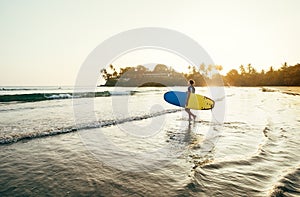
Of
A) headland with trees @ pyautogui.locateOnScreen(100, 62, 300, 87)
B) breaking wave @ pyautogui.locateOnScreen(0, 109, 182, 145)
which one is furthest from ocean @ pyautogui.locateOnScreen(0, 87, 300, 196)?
headland with trees @ pyautogui.locateOnScreen(100, 62, 300, 87)

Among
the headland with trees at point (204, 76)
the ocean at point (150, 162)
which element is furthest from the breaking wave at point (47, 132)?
the headland with trees at point (204, 76)

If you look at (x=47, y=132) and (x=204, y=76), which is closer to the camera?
(x=47, y=132)

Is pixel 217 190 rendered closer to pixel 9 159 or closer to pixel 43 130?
pixel 9 159

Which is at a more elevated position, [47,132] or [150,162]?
[47,132]

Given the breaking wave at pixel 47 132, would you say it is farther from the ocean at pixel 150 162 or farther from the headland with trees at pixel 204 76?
the headland with trees at pixel 204 76

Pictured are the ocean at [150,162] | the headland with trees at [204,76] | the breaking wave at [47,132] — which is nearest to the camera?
the ocean at [150,162]

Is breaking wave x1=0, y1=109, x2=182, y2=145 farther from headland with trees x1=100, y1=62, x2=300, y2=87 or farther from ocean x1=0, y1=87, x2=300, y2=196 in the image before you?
headland with trees x1=100, y1=62, x2=300, y2=87

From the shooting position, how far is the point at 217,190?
3809 millimetres

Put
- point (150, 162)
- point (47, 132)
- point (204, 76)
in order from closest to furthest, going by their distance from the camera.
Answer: point (150, 162), point (47, 132), point (204, 76)

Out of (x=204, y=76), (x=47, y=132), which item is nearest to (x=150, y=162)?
(x=47, y=132)

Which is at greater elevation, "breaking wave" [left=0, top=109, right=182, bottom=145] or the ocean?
"breaking wave" [left=0, top=109, right=182, bottom=145]

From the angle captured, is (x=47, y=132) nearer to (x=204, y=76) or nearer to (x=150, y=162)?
(x=150, y=162)

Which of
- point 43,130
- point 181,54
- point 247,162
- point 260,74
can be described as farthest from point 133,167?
point 260,74

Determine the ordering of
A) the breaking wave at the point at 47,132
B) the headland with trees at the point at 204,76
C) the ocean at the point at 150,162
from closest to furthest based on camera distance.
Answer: the ocean at the point at 150,162, the breaking wave at the point at 47,132, the headland with trees at the point at 204,76
